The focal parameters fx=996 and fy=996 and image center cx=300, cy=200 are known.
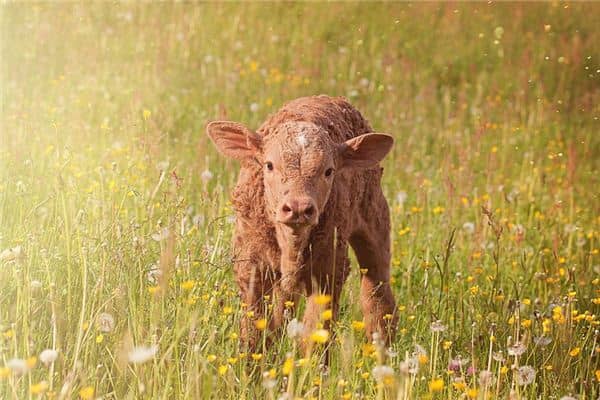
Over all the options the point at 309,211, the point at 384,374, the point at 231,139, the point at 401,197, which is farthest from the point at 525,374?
the point at 401,197

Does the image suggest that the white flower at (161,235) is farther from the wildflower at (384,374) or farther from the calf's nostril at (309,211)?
the wildflower at (384,374)

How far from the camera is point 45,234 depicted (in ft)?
15.3

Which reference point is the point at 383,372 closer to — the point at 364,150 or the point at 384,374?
the point at 384,374

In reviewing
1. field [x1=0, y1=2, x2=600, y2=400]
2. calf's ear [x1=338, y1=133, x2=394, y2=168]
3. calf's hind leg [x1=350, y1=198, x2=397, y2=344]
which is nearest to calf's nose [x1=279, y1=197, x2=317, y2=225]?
field [x1=0, y1=2, x2=600, y2=400]

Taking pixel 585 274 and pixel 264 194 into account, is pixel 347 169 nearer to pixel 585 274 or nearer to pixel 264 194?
pixel 264 194

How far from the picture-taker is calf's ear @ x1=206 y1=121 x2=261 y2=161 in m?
5.10

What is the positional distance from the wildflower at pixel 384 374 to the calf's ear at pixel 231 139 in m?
1.77

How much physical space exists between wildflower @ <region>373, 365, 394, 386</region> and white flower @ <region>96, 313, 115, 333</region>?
1.09 metres

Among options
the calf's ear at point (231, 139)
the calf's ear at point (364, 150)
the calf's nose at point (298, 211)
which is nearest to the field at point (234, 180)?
the calf's ear at point (231, 139)

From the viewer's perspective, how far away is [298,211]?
14.4 feet

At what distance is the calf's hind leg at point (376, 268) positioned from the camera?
18.9ft

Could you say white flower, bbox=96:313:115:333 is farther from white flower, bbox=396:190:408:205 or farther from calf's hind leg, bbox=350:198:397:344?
white flower, bbox=396:190:408:205

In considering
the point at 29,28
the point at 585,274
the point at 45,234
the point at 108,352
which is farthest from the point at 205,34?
the point at 108,352

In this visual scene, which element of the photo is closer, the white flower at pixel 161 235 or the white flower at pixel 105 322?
the white flower at pixel 105 322
